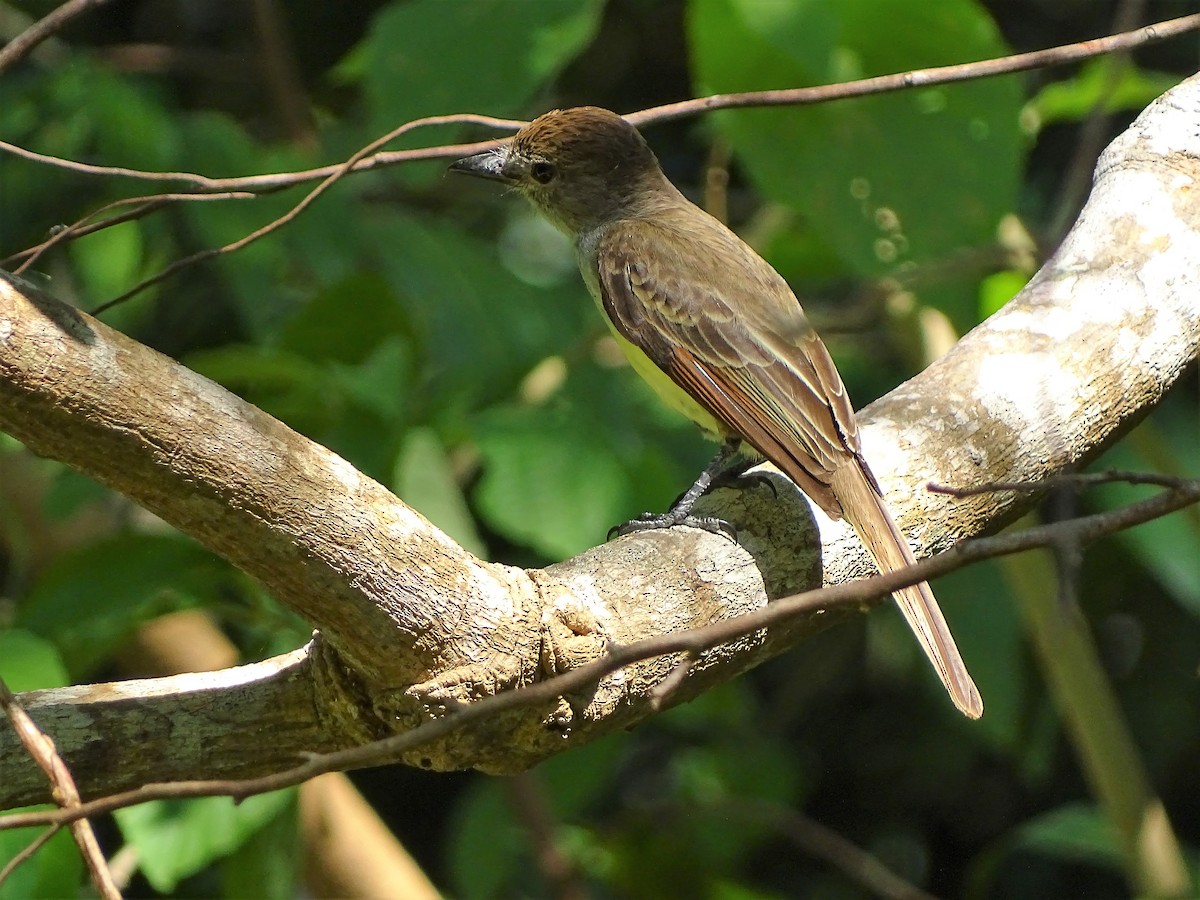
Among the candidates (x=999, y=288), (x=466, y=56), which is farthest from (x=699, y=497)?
(x=999, y=288)

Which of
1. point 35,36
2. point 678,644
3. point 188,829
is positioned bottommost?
point 188,829

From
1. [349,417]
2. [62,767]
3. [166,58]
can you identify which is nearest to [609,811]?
[349,417]

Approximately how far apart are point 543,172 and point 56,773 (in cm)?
267

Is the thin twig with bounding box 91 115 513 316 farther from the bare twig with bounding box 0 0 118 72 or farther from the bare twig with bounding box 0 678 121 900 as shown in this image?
the bare twig with bounding box 0 678 121 900

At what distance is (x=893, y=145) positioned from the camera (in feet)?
11.9

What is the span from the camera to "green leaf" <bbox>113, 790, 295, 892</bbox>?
120 inches

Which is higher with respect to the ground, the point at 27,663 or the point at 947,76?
the point at 947,76

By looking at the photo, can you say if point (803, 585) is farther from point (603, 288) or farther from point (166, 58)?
point (166, 58)

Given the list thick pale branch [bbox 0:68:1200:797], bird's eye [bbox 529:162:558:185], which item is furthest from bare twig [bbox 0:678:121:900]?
bird's eye [bbox 529:162:558:185]

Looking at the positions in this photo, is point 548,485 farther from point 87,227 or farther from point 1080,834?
point 1080,834

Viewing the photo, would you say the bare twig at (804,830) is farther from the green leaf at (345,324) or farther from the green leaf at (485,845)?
the green leaf at (345,324)

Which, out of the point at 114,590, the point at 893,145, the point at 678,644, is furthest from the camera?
the point at 893,145

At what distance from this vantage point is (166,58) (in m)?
4.82

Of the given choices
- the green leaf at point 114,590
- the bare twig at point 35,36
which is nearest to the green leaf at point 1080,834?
the green leaf at point 114,590
